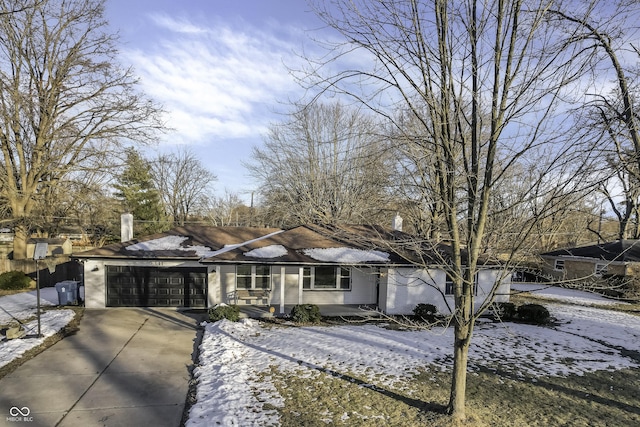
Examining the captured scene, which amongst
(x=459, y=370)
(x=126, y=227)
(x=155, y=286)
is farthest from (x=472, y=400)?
(x=126, y=227)

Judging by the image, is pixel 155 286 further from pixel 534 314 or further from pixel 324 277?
pixel 534 314

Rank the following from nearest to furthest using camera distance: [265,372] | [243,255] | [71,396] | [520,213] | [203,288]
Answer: [520,213] < [71,396] < [265,372] < [243,255] < [203,288]

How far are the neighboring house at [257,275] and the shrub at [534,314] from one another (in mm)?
1047

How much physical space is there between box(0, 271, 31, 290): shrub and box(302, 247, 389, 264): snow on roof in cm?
1462

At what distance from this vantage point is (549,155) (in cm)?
496

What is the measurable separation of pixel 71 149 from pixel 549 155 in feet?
78.4

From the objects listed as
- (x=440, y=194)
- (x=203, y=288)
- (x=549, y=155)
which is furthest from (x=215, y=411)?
(x=203, y=288)

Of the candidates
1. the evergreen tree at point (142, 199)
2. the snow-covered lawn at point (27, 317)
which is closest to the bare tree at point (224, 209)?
the evergreen tree at point (142, 199)

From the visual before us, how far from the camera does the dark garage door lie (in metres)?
14.4

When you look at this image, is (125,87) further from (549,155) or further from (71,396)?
(549,155)

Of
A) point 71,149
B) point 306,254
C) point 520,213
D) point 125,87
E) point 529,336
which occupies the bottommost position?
point 529,336

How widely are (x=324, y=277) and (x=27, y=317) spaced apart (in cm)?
1100

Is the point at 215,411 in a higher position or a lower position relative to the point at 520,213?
lower

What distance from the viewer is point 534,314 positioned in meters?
13.8
